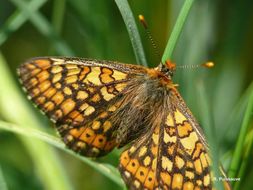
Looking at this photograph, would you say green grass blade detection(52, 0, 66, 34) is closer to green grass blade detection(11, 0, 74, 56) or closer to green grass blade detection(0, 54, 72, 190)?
green grass blade detection(11, 0, 74, 56)

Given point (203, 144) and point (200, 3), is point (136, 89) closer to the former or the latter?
point (203, 144)

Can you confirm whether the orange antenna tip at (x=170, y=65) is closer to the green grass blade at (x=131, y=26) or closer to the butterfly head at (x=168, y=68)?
the butterfly head at (x=168, y=68)

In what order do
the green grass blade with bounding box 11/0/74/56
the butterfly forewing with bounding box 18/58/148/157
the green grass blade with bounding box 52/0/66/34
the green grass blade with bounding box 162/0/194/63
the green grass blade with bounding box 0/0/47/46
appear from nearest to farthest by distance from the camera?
1. the green grass blade with bounding box 162/0/194/63
2. the butterfly forewing with bounding box 18/58/148/157
3. the green grass blade with bounding box 0/0/47/46
4. the green grass blade with bounding box 11/0/74/56
5. the green grass blade with bounding box 52/0/66/34

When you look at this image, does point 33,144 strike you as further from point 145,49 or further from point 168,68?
point 145,49

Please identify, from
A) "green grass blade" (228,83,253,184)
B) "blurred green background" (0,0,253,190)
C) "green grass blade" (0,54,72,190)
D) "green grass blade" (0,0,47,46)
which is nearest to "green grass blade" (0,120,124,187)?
"green grass blade" (0,54,72,190)

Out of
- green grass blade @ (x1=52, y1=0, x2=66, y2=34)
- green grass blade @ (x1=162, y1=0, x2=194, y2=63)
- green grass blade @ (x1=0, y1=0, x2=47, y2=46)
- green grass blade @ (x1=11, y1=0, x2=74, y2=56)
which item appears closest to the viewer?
green grass blade @ (x1=162, y1=0, x2=194, y2=63)

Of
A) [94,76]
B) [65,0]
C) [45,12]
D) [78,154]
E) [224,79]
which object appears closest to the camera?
[78,154]

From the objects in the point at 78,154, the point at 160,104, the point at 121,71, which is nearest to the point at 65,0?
the point at 121,71
